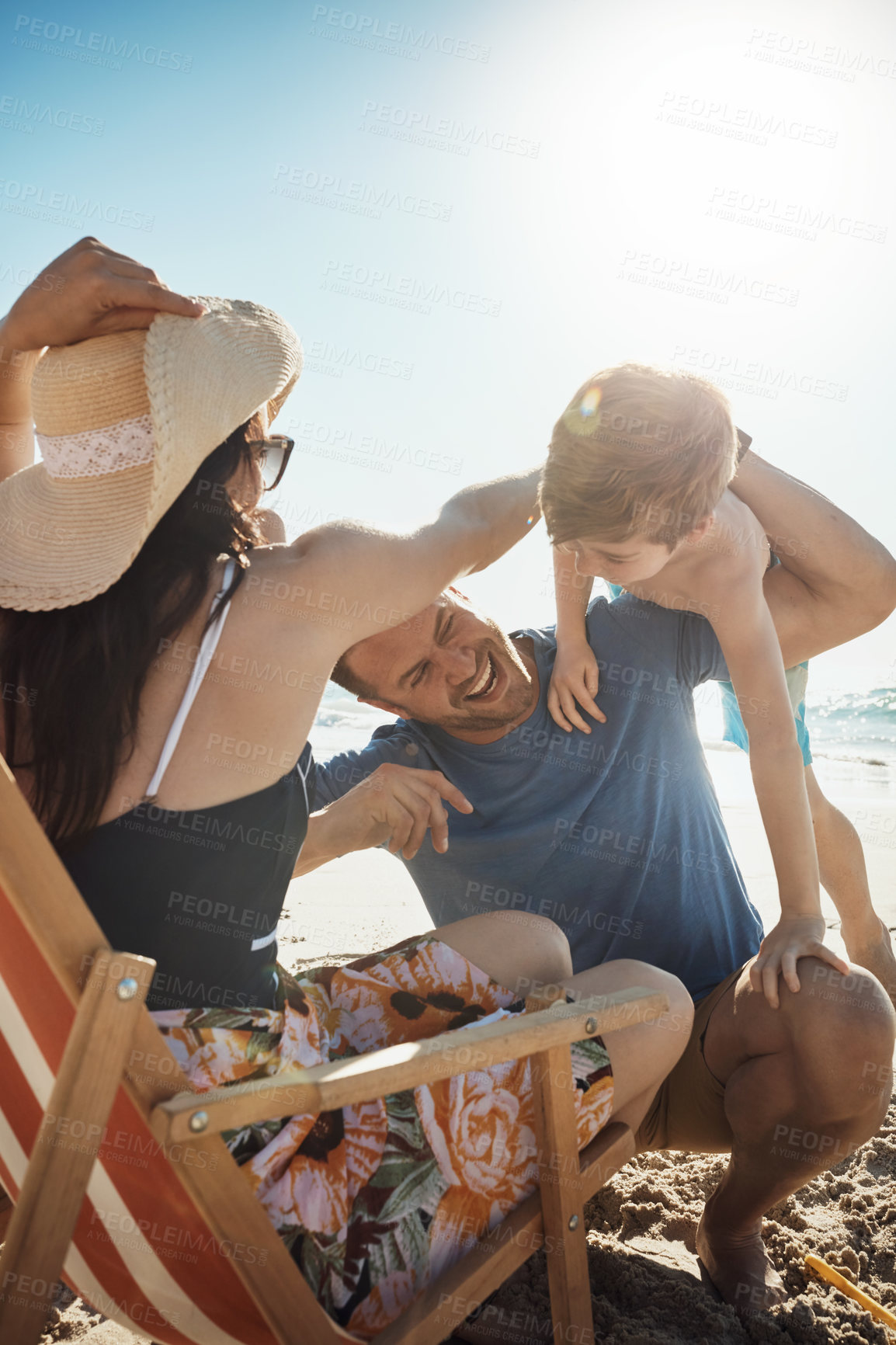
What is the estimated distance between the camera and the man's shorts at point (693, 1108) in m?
2.26

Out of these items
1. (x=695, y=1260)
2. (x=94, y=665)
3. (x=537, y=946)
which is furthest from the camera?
(x=695, y=1260)

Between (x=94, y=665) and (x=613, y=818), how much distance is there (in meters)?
1.84

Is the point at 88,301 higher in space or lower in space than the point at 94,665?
higher

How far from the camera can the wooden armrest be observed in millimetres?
1154

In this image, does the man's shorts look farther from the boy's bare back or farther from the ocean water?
the ocean water

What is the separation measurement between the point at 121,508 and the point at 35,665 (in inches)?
12.4

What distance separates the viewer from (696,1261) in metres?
2.40

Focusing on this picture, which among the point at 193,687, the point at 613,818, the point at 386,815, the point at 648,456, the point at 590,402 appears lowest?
the point at 613,818

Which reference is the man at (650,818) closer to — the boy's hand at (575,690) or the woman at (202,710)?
the boy's hand at (575,690)

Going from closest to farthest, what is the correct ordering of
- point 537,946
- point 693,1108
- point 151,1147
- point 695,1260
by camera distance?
point 151,1147 < point 537,946 < point 693,1108 < point 695,1260

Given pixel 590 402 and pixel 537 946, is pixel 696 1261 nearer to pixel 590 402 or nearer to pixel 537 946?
pixel 537 946

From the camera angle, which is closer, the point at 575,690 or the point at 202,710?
the point at 202,710

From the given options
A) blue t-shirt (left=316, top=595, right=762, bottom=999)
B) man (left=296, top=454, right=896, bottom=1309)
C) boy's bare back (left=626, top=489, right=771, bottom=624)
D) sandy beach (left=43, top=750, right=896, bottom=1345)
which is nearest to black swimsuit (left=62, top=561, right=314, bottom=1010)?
man (left=296, top=454, right=896, bottom=1309)

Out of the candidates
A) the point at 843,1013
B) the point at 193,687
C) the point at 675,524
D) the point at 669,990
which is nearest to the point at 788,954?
the point at 843,1013
